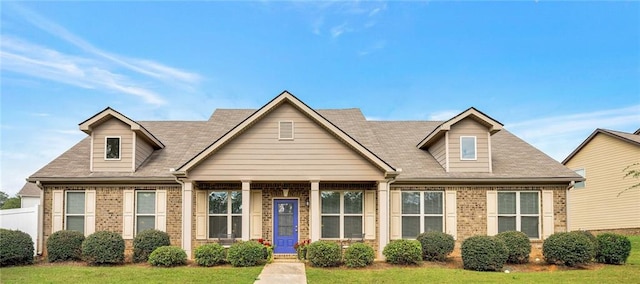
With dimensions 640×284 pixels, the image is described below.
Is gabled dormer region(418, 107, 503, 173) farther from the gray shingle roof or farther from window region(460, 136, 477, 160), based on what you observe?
the gray shingle roof

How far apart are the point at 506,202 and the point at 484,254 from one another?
162 inches

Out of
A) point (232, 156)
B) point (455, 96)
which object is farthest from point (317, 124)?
point (455, 96)

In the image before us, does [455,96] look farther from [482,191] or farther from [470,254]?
[470,254]

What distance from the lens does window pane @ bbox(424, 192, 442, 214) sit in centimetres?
1844

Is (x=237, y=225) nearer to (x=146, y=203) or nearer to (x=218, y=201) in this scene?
(x=218, y=201)

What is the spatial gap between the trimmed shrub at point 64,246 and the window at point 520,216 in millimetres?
13952

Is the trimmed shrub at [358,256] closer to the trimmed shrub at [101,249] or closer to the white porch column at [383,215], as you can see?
the white porch column at [383,215]

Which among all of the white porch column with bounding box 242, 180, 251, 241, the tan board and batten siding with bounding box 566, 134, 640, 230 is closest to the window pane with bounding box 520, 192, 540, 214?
the tan board and batten siding with bounding box 566, 134, 640, 230

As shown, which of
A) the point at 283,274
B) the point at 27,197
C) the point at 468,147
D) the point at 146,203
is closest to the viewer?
the point at 283,274

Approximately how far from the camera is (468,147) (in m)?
18.9

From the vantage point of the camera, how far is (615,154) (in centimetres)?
2630

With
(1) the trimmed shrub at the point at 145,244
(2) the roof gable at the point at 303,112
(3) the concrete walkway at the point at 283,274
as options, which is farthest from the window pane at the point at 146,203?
(3) the concrete walkway at the point at 283,274

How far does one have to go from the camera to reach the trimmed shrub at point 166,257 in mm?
15406

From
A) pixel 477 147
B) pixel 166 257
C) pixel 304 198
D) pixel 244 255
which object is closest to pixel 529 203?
pixel 477 147
